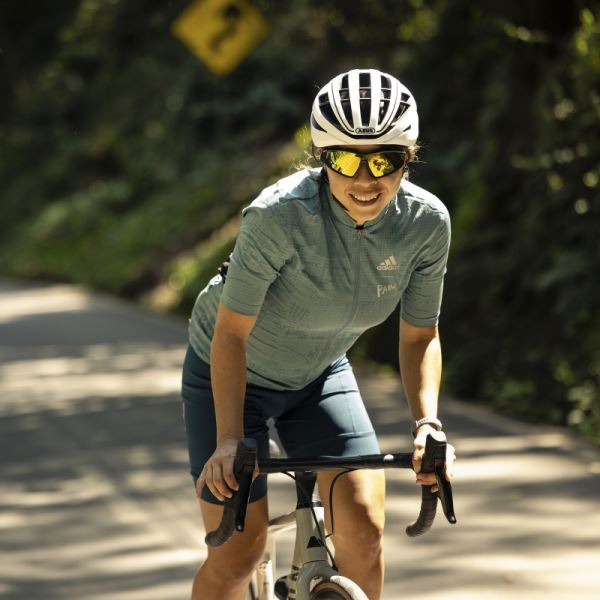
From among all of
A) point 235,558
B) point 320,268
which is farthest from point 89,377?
point 320,268

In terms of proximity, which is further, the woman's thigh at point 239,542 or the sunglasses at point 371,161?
the woman's thigh at point 239,542

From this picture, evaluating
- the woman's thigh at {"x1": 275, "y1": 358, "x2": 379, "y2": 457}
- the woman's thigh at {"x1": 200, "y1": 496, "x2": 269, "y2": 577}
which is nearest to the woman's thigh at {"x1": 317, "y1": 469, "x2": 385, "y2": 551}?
the woman's thigh at {"x1": 275, "y1": 358, "x2": 379, "y2": 457}

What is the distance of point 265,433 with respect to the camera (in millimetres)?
4367

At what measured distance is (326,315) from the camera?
4.08 m

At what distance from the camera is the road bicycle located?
3.63 m

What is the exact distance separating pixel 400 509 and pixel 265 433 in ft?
11.9

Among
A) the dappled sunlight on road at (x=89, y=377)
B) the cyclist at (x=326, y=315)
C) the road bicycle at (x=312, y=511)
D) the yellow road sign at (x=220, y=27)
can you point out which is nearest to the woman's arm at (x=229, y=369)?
the cyclist at (x=326, y=315)

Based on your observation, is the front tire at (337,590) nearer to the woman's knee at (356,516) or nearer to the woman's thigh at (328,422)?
the woman's knee at (356,516)

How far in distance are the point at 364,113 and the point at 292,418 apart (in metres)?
1.07

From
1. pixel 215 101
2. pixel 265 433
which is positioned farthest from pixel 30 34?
pixel 215 101

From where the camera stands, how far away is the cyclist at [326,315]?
3.80 meters

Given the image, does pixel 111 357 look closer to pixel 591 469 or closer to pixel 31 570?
pixel 591 469

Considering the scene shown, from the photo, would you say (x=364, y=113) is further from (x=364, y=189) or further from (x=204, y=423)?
(x=204, y=423)

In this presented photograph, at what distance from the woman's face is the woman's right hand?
69 centimetres
